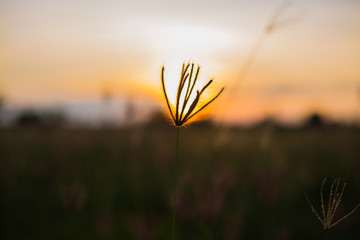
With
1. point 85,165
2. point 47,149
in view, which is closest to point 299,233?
point 85,165

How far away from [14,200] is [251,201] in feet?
7.83

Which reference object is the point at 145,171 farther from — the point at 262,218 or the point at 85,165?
the point at 262,218

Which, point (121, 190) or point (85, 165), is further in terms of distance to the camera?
point (85, 165)

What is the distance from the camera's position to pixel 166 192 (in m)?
3.41

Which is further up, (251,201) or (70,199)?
(70,199)

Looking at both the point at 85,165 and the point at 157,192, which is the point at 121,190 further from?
the point at 85,165

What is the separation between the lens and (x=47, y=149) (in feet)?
19.5

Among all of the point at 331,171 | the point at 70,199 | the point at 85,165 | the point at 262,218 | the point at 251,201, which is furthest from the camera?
the point at 85,165

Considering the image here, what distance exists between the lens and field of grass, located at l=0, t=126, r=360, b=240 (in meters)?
1.99

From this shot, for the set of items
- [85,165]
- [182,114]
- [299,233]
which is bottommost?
[299,233]

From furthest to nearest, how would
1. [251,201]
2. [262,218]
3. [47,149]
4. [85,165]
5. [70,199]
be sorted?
[47,149]
[85,165]
[251,201]
[262,218]
[70,199]

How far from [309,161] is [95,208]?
3265mm

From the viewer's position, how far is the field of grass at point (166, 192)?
1.99 metres

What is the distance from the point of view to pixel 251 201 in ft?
11.8
